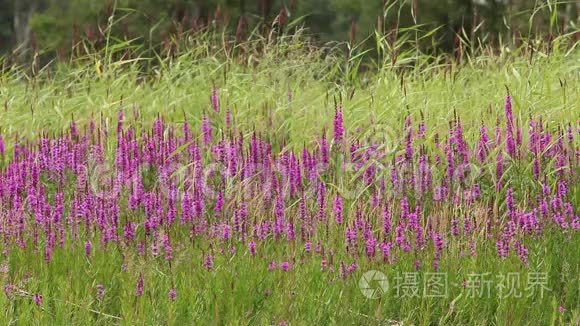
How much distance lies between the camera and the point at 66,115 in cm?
809

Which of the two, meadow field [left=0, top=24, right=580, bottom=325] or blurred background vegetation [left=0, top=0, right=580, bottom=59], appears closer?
meadow field [left=0, top=24, right=580, bottom=325]

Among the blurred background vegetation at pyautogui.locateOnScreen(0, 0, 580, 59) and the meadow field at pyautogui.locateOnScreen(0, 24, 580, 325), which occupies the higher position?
the meadow field at pyautogui.locateOnScreen(0, 24, 580, 325)

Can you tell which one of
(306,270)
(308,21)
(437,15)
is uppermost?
(306,270)

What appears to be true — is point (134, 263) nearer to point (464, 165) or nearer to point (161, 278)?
point (161, 278)

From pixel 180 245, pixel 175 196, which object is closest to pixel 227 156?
pixel 175 196

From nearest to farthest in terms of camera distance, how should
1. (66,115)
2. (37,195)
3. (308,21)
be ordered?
(37,195) → (66,115) → (308,21)

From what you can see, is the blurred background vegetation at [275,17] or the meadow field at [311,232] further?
the blurred background vegetation at [275,17]

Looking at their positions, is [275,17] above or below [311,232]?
below

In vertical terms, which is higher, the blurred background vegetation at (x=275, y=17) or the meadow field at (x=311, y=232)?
the meadow field at (x=311, y=232)

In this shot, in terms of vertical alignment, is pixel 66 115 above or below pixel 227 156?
below

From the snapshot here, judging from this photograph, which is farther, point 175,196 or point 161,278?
point 175,196

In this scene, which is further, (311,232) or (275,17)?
(275,17)

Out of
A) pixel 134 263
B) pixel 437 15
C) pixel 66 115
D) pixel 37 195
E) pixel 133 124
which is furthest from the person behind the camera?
pixel 437 15

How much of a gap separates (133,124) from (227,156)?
6.71 feet
